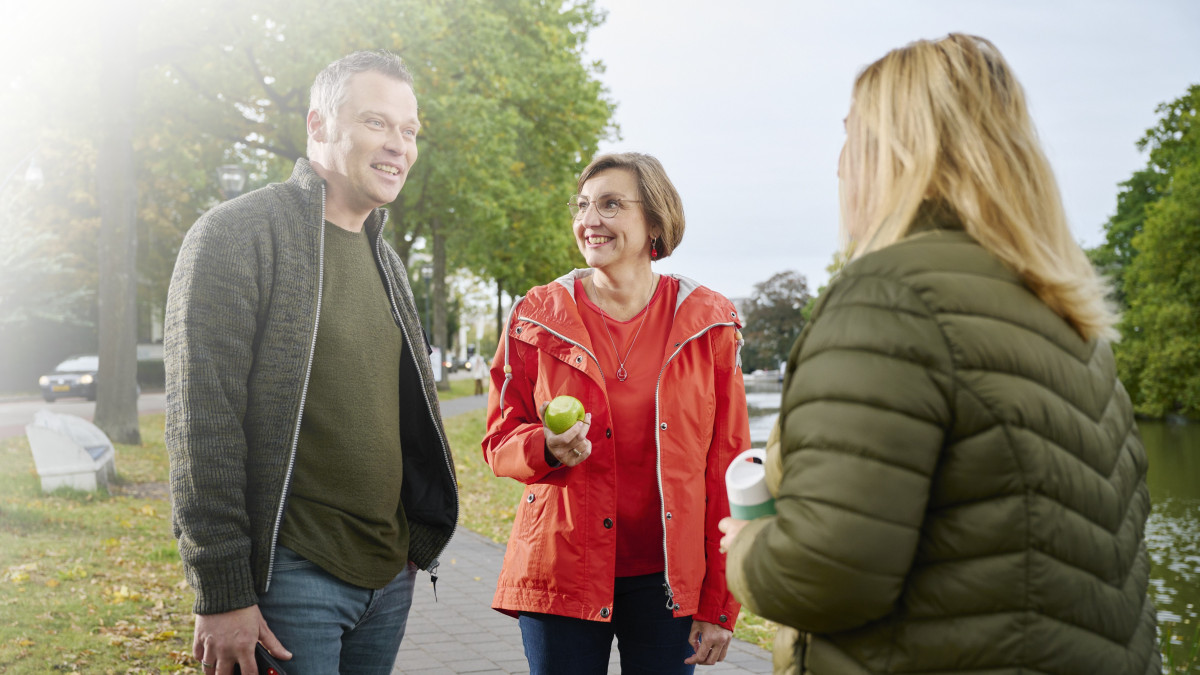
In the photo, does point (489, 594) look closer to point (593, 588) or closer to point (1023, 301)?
point (593, 588)

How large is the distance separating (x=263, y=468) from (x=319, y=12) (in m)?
16.9

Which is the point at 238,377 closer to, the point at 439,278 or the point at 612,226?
the point at 612,226

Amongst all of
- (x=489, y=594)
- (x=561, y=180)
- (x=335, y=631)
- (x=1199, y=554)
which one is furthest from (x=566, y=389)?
(x=561, y=180)

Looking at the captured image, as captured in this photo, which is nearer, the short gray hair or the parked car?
the short gray hair

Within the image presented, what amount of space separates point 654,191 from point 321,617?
68.4 inches

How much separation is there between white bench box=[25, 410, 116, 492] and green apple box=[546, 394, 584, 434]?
864cm

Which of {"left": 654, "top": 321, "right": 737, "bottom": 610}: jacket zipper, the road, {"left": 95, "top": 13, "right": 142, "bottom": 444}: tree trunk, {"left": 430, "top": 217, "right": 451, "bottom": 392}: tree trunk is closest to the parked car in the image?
the road

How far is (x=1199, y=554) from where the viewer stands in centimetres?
1392

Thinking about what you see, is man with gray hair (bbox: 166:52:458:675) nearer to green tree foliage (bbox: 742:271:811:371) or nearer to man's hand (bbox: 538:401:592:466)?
man's hand (bbox: 538:401:592:466)

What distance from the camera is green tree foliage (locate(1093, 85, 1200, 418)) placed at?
33.4m

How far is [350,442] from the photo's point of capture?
8.05 feet

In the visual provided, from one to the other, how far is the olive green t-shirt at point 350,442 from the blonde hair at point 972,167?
1.36 metres

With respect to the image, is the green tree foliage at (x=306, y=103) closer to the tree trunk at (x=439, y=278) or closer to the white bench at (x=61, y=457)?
the tree trunk at (x=439, y=278)

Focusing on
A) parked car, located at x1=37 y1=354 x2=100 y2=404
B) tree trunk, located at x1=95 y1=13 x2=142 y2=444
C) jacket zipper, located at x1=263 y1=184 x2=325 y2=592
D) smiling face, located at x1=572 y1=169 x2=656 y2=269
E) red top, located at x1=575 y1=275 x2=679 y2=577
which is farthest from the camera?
parked car, located at x1=37 y1=354 x2=100 y2=404
